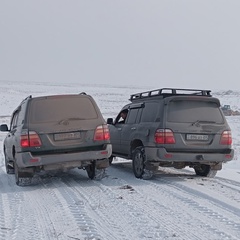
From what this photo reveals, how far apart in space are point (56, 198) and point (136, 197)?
132 cm

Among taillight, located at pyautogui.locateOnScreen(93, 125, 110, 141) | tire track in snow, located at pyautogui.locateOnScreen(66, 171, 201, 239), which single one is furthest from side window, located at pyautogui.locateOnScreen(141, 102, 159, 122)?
tire track in snow, located at pyautogui.locateOnScreen(66, 171, 201, 239)

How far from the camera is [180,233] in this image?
15.9 feet

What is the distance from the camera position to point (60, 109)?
27.0 ft

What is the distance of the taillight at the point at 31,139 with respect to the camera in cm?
781

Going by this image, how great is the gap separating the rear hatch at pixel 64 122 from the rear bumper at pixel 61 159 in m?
0.10

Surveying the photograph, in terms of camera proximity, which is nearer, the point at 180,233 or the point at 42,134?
the point at 180,233

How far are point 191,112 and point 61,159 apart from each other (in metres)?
2.78

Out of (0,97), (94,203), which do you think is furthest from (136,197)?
(0,97)

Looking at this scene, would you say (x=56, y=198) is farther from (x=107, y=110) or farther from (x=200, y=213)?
(x=107, y=110)

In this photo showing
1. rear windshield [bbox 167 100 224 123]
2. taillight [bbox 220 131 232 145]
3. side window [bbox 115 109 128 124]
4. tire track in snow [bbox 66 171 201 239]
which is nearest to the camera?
tire track in snow [bbox 66 171 201 239]

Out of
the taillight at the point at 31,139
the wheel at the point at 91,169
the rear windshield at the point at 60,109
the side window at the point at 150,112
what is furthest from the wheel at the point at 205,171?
the taillight at the point at 31,139

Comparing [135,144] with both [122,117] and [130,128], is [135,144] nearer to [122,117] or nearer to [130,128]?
[130,128]

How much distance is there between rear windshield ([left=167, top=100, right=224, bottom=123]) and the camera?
852 cm

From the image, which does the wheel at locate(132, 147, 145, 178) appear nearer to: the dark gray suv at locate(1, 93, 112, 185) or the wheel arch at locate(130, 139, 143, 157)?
the wheel arch at locate(130, 139, 143, 157)
